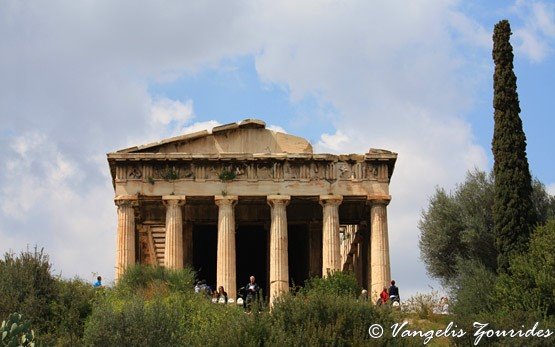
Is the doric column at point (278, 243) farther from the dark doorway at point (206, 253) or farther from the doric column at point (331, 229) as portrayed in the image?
the dark doorway at point (206, 253)

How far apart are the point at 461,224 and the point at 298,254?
6.65m

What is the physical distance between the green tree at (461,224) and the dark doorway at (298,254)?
178 inches

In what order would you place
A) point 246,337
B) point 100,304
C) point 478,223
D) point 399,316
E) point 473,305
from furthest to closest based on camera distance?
point 478,223 < point 473,305 < point 100,304 < point 399,316 < point 246,337

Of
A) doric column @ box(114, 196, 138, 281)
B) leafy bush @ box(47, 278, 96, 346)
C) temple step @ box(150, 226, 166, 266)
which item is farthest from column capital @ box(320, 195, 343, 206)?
leafy bush @ box(47, 278, 96, 346)

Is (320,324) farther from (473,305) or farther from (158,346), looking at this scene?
(473,305)

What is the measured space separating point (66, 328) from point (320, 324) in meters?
7.49

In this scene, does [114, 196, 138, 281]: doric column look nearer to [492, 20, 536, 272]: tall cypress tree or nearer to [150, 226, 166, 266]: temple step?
[150, 226, 166, 266]: temple step

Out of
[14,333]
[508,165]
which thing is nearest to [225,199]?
[508,165]

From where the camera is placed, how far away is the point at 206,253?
54.8 m

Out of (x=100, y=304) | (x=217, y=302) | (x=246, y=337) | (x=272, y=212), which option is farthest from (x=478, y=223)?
(x=246, y=337)

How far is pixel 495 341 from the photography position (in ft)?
109

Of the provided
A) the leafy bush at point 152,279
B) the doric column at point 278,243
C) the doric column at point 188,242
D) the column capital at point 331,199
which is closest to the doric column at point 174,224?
the leafy bush at point 152,279

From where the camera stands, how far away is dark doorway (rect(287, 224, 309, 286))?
173ft

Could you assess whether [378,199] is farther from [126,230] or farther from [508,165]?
[126,230]
